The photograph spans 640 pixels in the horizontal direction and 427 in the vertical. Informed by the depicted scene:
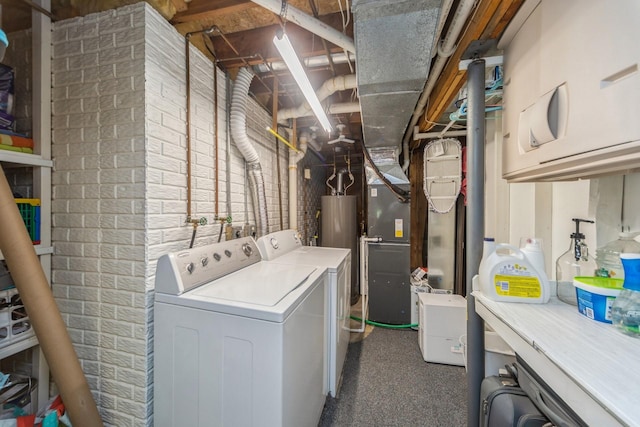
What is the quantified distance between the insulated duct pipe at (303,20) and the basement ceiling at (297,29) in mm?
54

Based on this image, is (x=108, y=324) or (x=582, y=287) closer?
(x=582, y=287)

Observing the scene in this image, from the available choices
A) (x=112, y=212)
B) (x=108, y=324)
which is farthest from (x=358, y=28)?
(x=108, y=324)

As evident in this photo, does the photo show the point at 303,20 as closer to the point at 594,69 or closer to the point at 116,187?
the point at 594,69

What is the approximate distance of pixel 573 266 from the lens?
1204 millimetres

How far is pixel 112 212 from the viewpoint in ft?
4.75

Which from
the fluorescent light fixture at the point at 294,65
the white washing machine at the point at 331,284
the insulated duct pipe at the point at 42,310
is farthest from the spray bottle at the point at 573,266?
the insulated duct pipe at the point at 42,310

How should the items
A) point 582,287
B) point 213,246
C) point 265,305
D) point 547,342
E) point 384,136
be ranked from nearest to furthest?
1. point 547,342
2. point 582,287
3. point 265,305
4. point 213,246
5. point 384,136

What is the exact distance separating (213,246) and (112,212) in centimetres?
60

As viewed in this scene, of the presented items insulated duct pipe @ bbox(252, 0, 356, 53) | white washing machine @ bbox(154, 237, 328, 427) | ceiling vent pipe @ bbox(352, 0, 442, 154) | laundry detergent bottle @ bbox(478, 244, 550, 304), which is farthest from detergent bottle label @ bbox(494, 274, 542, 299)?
insulated duct pipe @ bbox(252, 0, 356, 53)

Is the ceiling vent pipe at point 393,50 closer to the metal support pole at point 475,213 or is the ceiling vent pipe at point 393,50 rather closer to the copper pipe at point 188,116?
the metal support pole at point 475,213

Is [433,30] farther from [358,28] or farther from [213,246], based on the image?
[213,246]

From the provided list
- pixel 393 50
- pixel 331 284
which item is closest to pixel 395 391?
pixel 331 284

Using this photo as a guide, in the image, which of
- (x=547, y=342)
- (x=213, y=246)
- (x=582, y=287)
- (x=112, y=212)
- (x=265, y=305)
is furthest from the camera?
(x=213, y=246)

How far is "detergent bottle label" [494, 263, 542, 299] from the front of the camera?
1.07 metres
